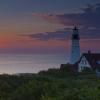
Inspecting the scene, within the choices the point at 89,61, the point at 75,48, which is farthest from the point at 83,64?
the point at 75,48

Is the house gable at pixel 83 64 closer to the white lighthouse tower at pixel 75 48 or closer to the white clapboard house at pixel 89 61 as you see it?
the white clapboard house at pixel 89 61

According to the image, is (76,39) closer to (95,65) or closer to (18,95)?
(95,65)

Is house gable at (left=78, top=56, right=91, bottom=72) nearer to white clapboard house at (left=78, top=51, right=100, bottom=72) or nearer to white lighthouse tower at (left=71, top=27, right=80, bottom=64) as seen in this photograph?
white clapboard house at (left=78, top=51, right=100, bottom=72)

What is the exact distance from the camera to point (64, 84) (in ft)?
81.5

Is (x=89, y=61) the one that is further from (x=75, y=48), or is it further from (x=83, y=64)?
(x=75, y=48)

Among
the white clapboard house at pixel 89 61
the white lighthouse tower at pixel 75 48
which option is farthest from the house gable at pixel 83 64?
the white lighthouse tower at pixel 75 48

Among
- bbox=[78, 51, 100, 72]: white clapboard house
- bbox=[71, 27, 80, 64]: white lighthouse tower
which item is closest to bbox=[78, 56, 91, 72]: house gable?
bbox=[78, 51, 100, 72]: white clapboard house

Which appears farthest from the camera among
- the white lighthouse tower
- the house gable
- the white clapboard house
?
the white lighthouse tower

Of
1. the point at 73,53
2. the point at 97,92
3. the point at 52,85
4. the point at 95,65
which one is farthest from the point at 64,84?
the point at 73,53

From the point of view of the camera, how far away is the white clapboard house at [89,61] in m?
58.2

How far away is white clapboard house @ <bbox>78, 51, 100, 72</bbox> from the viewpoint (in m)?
58.2

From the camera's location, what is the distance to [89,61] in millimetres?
59500

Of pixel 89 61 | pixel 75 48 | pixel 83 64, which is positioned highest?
pixel 75 48

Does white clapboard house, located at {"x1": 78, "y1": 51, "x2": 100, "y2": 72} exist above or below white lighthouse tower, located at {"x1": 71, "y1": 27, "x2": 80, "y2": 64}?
below
